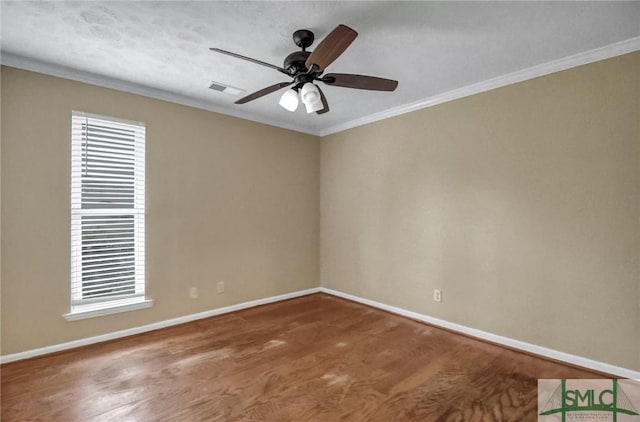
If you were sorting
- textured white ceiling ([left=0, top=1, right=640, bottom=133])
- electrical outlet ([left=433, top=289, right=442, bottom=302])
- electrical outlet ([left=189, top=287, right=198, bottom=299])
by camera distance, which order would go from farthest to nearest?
1. electrical outlet ([left=189, top=287, right=198, bottom=299])
2. electrical outlet ([left=433, top=289, right=442, bottom=302])
3. textured white ceiling ([left=0, top=1, right=640, bottom=133])

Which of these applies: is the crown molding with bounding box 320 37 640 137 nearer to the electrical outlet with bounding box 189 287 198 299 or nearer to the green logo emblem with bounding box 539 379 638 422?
the green logo emblem with bounding box 539 379 638 422

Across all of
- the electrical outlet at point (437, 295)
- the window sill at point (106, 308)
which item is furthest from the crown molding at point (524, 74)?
the window sill at point (106, 308)

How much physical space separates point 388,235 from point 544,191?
1.72 m

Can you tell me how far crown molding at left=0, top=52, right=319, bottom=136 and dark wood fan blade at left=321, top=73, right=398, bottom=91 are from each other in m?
Result: 2.05

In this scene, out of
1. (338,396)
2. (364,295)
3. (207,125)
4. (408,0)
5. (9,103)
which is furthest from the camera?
(364,295)

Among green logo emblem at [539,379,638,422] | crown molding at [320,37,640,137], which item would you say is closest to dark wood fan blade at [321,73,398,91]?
crown molding at [320,37,640,137]

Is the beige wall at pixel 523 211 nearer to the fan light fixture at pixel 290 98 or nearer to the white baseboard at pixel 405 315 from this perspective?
the white baseboard at pixel 405 315

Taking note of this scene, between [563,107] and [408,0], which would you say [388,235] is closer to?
[563,107]

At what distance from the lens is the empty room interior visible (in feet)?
6.75

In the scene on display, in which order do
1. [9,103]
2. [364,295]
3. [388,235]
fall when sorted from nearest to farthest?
[9,103] < [388,235] < [364,295]

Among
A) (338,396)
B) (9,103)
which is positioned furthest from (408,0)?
(9,103)

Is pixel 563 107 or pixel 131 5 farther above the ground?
pixel 131 5

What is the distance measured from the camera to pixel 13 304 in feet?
8.45

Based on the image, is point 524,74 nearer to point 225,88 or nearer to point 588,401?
point 588,401
